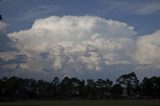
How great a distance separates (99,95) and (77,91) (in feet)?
34.8

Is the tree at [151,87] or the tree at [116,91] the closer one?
the tree at [151,87]

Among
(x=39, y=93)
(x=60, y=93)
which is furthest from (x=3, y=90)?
(x=60, y=93)

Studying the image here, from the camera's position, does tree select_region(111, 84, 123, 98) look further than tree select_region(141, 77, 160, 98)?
Yes

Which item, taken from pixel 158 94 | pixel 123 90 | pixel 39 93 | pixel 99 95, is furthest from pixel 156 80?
pixel 39 93

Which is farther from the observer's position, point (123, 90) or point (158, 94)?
point (123, 90)

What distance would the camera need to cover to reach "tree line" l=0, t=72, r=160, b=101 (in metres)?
155

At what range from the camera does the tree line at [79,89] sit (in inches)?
6107

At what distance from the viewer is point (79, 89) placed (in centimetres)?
16862

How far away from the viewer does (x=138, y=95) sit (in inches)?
6555

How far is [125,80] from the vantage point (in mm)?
170125

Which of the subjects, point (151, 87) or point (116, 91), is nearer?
point (151, 87)

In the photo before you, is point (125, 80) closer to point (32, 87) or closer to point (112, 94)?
point (112, 94)

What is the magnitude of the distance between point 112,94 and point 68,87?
21.3 meters

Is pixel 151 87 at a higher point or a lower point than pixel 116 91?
higher
